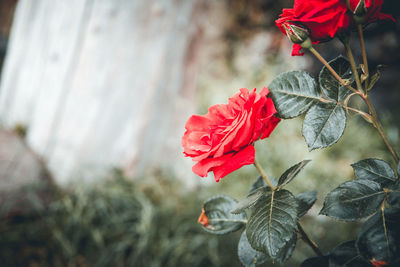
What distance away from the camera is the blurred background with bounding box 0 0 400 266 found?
137cm

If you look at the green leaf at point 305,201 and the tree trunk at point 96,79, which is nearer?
the green leaf at point 305,201

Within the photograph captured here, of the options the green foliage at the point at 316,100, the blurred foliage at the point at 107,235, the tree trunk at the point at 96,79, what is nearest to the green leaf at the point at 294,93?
the green foliage at the point at 316,100

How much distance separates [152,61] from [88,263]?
118cm

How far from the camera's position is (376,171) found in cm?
35

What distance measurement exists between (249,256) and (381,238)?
18 centimetres

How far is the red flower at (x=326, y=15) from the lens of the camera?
31 cm

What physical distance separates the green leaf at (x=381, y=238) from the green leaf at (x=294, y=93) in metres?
0.15

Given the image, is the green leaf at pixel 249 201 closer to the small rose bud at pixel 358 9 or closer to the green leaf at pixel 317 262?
the green leaf at pixel 317 262

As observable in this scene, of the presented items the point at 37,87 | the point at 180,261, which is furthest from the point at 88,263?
the point at 37,87

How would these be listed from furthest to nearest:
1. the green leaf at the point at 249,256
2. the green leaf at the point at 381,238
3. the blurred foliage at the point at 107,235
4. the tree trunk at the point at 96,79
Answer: the tree trunk at the point at 96,79, the blurred foliage at the point at 107,235, the green leaf at the point at 249,256, the green leaf at the point at 381,238

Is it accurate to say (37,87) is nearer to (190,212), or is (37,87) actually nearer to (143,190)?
(143,190)

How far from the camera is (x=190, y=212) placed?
1620mm

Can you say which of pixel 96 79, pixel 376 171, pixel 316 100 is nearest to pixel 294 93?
pixel 316 100

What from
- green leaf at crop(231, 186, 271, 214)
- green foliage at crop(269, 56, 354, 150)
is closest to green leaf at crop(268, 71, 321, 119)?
green foliage at crop(269, 56, 354, 150)
